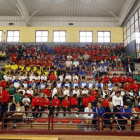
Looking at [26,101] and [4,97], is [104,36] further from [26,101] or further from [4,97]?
[4,97]

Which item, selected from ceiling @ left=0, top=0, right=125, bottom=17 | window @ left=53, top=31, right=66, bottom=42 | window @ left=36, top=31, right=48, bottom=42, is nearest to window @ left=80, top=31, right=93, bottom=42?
window @ left=53, top=31, right=66, bottom=42

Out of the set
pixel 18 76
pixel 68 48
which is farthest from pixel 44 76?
pixel 68 48

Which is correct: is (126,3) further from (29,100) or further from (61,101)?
(29,100)

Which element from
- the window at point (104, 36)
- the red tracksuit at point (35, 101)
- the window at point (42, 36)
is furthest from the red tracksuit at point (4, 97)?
the window at point (104, 36)

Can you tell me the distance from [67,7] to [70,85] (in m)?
12.0

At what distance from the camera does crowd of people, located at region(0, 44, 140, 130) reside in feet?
26.9

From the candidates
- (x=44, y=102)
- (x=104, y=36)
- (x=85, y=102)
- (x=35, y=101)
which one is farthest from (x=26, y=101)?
(x=104, y=36)

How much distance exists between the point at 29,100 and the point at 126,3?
14.7 m

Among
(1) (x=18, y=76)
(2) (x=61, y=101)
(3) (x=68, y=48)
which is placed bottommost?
(2) (x=61, y=101)

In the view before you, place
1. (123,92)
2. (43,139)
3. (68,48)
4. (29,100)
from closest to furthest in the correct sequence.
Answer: (43,139) < (29,100) < (123,92) < (68,48)

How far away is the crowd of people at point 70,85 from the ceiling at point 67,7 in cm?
447

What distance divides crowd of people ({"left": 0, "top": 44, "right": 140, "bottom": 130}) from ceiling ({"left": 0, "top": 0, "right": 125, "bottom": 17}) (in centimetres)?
447

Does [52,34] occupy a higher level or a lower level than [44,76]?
higher

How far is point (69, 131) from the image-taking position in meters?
6.51
